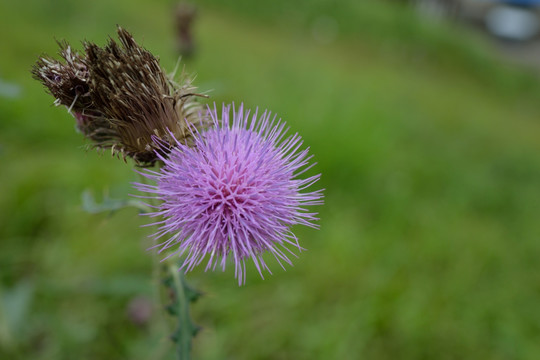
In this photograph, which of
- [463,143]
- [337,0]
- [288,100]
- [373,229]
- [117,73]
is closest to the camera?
[117,73]

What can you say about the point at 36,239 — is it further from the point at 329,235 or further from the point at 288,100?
the point at 288,100

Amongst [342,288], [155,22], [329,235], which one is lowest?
[342,288]

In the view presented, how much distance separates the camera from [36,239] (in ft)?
10.2

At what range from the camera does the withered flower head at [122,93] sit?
3.80 feet

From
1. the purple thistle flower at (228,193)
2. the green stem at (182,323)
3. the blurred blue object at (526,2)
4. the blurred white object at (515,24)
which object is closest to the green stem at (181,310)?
the green stem at (182,323)

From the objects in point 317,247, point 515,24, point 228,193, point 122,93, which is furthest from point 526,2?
point 122,93

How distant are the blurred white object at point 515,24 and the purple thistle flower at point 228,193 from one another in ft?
66.7

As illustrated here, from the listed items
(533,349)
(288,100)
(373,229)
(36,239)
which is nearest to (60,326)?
(36,239)

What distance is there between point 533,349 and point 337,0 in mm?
11903

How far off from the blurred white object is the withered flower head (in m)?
20.5

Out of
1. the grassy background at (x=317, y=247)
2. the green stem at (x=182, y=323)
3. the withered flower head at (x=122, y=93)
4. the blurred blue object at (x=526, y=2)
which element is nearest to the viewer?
the withered flower head at (x=122, y=93)

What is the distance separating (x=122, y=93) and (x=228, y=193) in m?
0.38

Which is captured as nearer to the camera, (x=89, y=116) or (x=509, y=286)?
(x=89, y=116)

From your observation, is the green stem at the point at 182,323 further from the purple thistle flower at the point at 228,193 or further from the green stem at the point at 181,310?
the purple thistle flower at the point at 228,193
